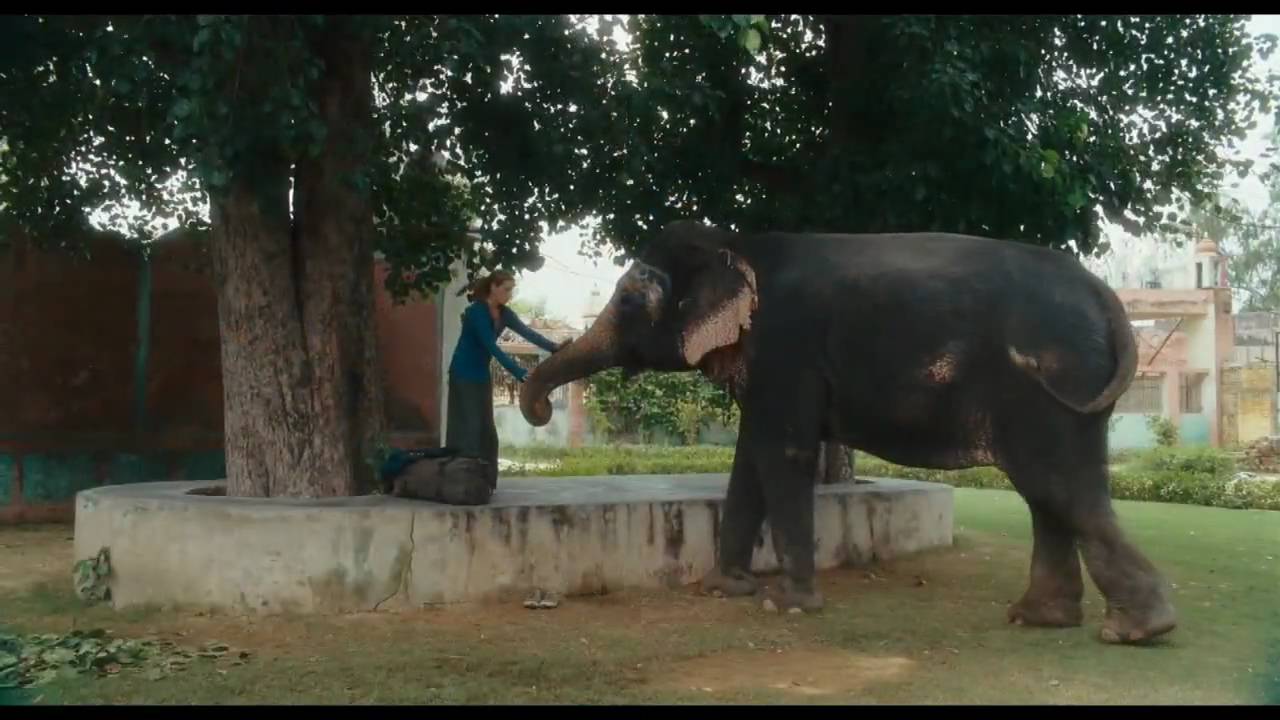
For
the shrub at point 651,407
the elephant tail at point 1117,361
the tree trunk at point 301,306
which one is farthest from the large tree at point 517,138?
the shrub at point 651,407

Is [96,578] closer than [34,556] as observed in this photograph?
Yes

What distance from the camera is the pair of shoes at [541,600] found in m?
7.42

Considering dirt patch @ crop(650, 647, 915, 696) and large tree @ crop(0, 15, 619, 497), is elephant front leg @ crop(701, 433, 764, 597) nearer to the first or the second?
dirt patch @ crop(650, 647, 915, 696)

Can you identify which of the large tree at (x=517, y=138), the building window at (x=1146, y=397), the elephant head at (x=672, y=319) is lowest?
the building window at (x=1146, y=397)

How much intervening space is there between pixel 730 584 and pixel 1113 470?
16.2 metres

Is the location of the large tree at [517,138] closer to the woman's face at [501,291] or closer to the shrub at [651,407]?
the woman's face at [501,291]

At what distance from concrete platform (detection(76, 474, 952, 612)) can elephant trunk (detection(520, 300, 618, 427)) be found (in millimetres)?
692

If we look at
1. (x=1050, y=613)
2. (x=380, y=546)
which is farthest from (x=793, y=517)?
(x=380, y=546)

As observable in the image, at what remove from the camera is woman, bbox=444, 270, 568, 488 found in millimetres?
8414

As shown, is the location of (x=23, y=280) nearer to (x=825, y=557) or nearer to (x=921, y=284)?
(x=825, y=557)

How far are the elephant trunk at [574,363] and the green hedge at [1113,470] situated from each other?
9.13 metres

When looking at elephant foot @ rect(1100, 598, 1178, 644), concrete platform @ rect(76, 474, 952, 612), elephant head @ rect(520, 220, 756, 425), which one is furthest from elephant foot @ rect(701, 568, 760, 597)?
elephant foot @ rect(1100, 598, 1178, 644)

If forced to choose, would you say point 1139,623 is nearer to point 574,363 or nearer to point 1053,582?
point 1053,582

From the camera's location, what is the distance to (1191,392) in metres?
31.2
